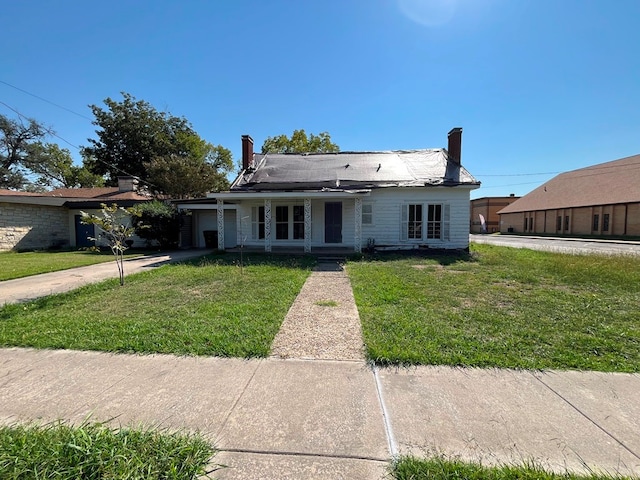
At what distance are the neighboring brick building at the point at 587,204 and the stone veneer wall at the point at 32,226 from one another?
43.1m

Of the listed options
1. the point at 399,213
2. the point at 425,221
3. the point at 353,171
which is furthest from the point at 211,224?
the point at 425,221

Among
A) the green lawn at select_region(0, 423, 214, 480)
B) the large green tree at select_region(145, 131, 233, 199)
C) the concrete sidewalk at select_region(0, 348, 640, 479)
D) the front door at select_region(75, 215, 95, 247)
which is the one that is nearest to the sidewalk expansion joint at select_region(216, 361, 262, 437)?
the concrete sidewalk at select_region(0, 348, 640, 479)

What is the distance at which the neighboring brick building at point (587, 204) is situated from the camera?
1024 inches

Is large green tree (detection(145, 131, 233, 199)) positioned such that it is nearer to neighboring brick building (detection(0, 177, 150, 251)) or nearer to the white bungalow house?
neighboring brick building (detection(0, 177, 150, 251))

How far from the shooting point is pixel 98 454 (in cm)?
186

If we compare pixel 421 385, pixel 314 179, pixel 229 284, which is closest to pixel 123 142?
pixel 314 179

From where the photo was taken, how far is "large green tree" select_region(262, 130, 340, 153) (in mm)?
31156

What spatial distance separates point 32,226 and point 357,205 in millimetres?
17724

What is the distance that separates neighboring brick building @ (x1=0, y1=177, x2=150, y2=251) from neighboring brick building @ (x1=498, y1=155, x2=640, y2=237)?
39.4 m

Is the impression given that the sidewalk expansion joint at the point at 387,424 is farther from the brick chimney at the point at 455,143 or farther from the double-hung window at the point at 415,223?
the brick chimney at the point at 455,143

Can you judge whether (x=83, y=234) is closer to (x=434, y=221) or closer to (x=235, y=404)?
(x=434, y=221)

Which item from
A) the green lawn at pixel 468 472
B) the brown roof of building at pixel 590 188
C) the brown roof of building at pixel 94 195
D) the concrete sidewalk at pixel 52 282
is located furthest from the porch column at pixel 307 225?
the brown roof of building at pixel 590 188

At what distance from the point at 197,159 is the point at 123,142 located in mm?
6773

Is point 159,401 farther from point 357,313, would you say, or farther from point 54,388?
point 357,313
